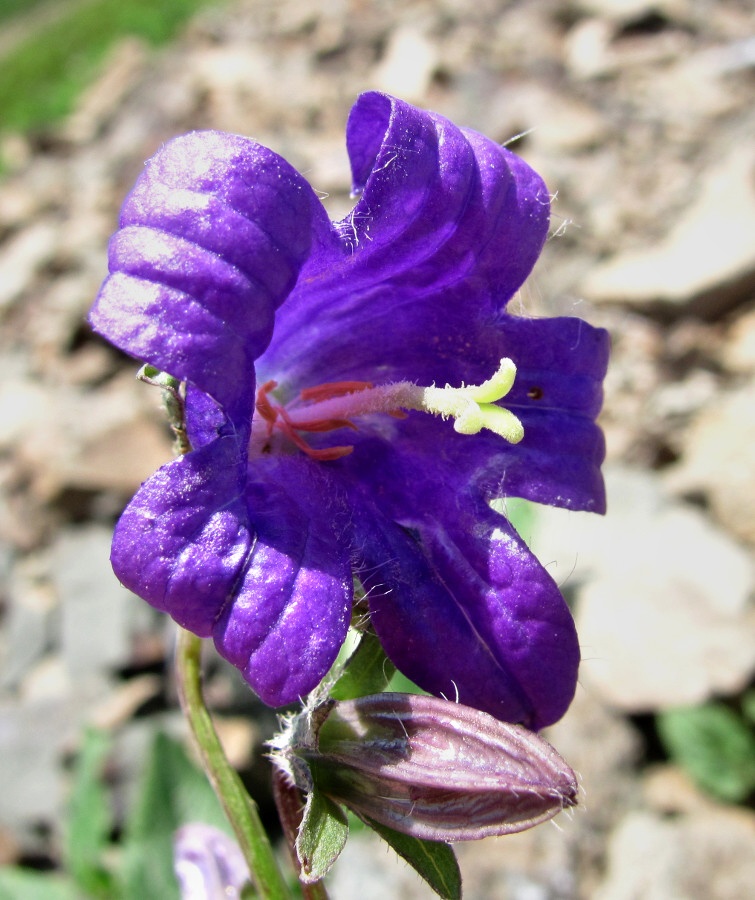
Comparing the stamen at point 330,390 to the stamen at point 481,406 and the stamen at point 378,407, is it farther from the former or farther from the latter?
the stamen at point 481,406

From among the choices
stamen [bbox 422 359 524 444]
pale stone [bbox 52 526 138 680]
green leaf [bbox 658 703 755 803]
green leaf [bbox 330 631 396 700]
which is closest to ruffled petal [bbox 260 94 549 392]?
stamen [bbox 422 359 524 444]

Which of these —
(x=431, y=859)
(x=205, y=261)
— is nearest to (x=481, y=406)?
(x=205, y=261)

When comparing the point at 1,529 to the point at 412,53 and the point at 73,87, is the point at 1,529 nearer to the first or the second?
the point at 412,53

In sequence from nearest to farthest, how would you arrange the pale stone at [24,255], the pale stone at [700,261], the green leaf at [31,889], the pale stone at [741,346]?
the green leaf at [31,889]
the pale stone at [741,346]
the pale stone at [700,261]
the pale stone at [24,255]

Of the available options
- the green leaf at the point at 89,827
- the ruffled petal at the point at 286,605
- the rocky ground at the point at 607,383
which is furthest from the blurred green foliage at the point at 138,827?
the ruffled petal at the point at 286,605

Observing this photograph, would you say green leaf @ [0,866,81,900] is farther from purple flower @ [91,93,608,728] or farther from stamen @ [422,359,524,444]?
stamen @ [422,359,524,444]

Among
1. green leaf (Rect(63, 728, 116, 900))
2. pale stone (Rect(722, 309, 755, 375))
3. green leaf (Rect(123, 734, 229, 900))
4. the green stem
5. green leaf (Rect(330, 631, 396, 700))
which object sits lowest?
pale stone (Rect(722, 309, 755, 375))
